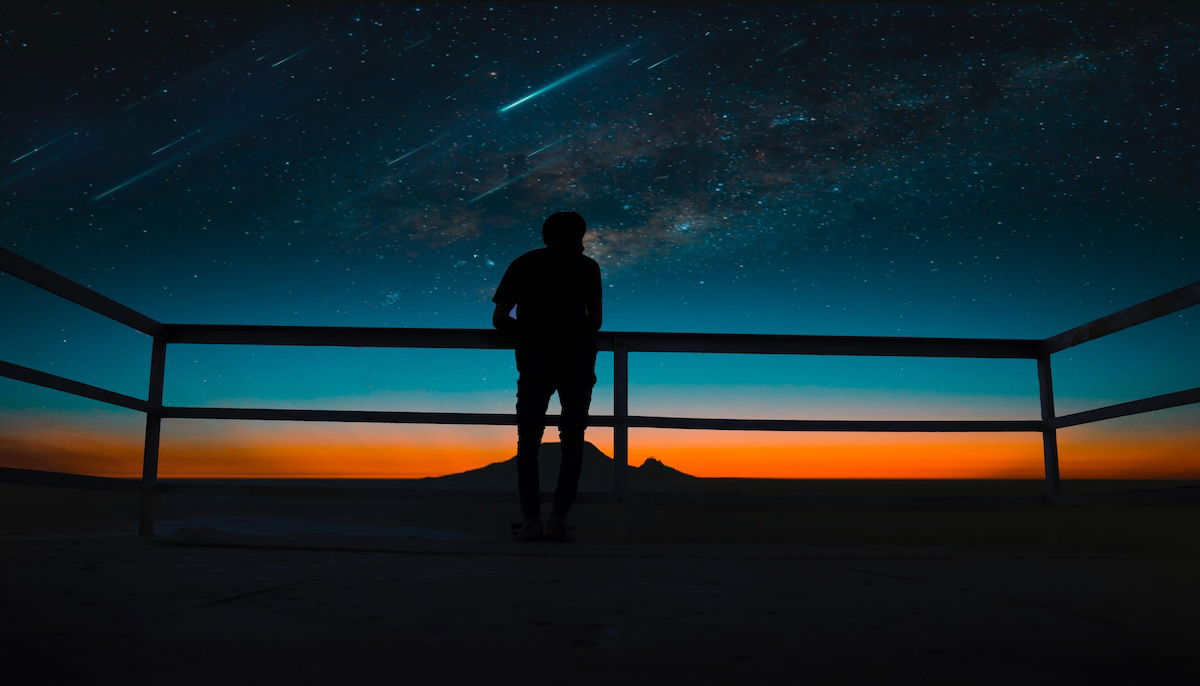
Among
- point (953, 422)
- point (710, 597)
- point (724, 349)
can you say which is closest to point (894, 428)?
point (953, 422)

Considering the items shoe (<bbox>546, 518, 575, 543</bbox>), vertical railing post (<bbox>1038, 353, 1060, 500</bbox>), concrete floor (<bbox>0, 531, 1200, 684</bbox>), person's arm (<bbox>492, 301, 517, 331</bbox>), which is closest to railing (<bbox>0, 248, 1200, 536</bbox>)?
vertical railing post (<bbox>1038, 353, 1060, 500</bbox>)

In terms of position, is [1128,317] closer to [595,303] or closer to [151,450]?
[595,303]

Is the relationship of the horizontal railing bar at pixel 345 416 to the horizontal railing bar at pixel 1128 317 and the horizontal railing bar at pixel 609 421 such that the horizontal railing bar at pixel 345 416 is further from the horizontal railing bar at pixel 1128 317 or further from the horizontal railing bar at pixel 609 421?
→ the horizontal railing bar at pixel 1128 317

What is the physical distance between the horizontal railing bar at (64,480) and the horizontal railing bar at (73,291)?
64 cm

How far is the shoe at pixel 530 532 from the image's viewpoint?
2955 millimetres

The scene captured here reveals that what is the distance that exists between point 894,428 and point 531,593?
7.93 feet

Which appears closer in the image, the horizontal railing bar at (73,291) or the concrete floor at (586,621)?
the concrete floor at (586,621)

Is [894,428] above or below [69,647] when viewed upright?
above

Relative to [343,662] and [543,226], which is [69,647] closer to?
[343,662]

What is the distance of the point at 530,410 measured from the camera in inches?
125

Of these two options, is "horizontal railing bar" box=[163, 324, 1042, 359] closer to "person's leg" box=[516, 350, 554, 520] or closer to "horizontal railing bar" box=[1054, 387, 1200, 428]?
"person's leg" box=[516, 350, 554, 520]

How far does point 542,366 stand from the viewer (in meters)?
3.16

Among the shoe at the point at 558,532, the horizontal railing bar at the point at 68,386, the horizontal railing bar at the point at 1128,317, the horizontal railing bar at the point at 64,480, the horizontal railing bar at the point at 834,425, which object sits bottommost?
the shoe at the point at 558,532

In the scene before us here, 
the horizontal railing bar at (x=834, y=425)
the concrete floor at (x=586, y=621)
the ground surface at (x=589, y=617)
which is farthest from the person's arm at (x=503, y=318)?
the concrete floor at (x=586, y=621)
